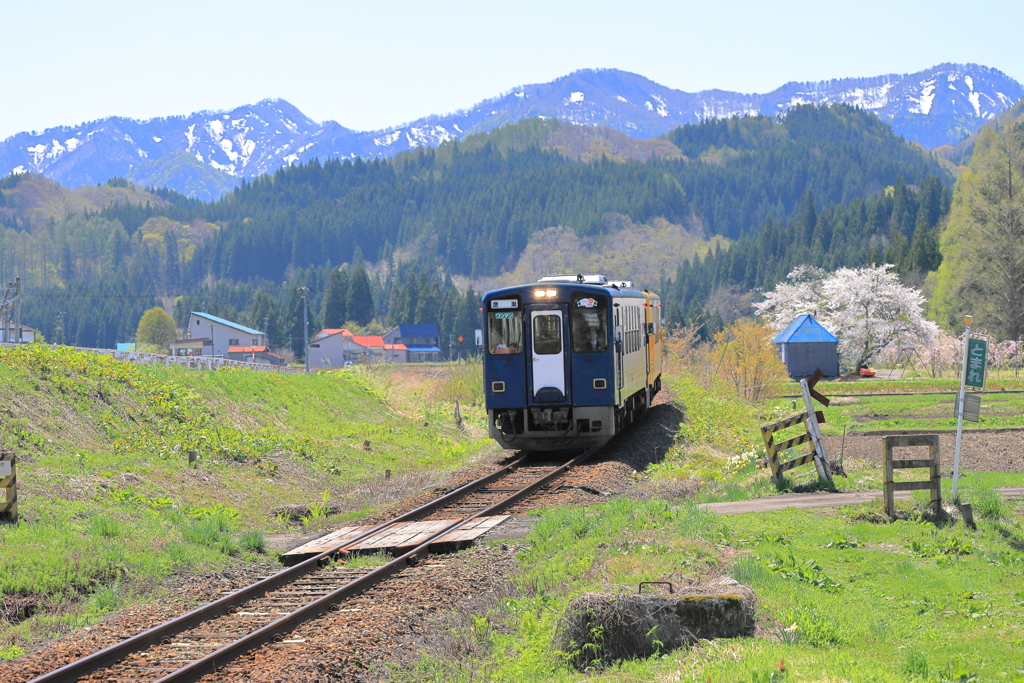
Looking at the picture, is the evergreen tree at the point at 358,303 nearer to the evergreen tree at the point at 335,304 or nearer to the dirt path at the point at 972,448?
the evergreen tree at the point at 335,304

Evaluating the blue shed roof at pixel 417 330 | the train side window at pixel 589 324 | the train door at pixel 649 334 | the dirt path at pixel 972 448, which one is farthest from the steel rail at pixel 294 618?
the blue shed roof at pixel 417 330

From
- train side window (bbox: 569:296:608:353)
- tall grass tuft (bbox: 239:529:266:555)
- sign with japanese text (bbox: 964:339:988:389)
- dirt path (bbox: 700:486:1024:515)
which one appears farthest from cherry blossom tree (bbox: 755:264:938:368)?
tall grass tuft (bbox: 239:529:266:555)

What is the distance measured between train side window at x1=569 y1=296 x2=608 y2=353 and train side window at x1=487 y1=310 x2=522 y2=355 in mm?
1115

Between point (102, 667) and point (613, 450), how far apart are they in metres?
14.5

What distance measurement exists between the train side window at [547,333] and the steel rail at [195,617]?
21.8 feet

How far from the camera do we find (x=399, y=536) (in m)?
13.0

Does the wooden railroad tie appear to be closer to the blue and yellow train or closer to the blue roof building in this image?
the blue and yellow train

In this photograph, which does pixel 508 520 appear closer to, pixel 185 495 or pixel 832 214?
pixel 185 495

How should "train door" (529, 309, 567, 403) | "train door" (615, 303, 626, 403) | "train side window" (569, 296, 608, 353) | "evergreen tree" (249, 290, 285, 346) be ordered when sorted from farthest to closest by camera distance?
"evergreen tree" (249, 290, 285, 346) → "train door" (615, 303, 626, 403) → "train door" (529, 309, 567, 403) → "train side window" (569, 296, 608, 353)

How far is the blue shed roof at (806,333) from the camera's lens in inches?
2916

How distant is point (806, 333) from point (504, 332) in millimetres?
58094

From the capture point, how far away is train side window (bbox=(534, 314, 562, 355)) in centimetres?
2055

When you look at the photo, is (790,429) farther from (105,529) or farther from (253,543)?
(105,529)

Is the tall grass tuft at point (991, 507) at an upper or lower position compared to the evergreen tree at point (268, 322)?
lower
